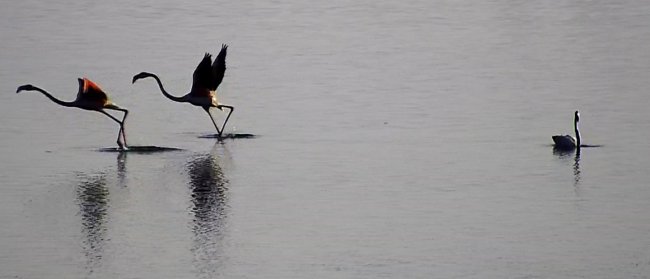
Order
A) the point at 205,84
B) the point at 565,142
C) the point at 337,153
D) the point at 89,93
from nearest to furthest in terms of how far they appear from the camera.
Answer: the point at 337,153 < the point at 565,142 < the point at 89,93 < the point at 205,84

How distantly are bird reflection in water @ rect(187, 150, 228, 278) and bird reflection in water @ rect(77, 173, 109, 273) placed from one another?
584 millimetres

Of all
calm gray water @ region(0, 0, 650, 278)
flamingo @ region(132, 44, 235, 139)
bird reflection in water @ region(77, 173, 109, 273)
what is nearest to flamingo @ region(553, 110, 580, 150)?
calm gray water @ region(0, 0, 650, 278)

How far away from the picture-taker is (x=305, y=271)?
31.3 feet

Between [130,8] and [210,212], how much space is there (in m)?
14.8

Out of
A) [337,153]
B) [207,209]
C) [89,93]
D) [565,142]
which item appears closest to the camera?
[207,209]

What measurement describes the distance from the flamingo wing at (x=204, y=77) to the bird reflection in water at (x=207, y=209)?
1.79m

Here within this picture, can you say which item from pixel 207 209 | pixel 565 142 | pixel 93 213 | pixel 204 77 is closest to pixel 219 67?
pixel 204 77

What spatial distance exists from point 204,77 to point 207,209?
4322 mm

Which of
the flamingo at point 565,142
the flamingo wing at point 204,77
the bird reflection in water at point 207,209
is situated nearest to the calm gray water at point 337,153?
the bird reflection in water at point 207,209

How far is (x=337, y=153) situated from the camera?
44.5ft

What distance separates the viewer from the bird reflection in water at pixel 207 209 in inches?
386

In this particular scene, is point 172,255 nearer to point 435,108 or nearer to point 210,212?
point 210,212

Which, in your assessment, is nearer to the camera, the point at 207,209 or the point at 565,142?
the point at 207,209

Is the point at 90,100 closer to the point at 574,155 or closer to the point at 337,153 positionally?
the point at 337,153
